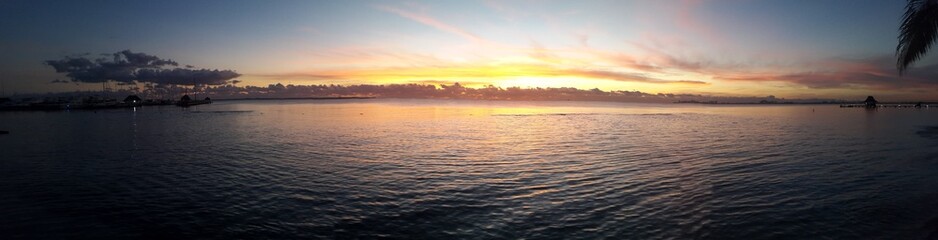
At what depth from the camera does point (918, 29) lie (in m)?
18.3

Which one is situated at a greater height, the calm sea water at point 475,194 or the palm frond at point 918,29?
the palm frond at point 918,29

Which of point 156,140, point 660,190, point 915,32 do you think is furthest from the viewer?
point 156,140

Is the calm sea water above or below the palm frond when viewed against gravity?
below

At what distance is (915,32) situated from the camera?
18422 mm

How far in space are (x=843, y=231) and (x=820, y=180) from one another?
10766mm

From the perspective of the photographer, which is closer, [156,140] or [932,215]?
[932,215]

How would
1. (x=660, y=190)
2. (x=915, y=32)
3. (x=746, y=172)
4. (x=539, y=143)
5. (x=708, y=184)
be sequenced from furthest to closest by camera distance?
(x=539, y=143)
(x=746, y=172)
(x=708, y=184)
(x=660, y=190)
(x=915, y=32)

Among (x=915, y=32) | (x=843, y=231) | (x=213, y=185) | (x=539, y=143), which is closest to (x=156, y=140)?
(x=213, y=185)

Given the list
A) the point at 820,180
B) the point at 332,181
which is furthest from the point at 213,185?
the point at 820,180

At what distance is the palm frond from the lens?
58.9 feet

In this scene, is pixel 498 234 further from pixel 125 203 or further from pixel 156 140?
pixel 156 140

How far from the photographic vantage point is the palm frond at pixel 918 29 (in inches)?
706

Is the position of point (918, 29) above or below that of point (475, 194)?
above

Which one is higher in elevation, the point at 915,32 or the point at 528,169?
the point at 915,32
